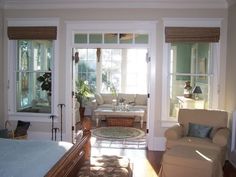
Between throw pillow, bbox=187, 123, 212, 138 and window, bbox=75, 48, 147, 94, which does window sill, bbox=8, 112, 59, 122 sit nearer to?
throw pillow, bbox=187, 123, 212, 138

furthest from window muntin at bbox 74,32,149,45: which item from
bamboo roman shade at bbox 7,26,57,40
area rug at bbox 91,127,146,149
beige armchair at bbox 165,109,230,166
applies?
area rug at bbox 91,127,146,149

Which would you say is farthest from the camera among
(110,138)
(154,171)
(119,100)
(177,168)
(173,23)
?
(119,100)

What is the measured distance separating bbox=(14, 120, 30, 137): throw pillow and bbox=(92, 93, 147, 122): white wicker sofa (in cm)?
314

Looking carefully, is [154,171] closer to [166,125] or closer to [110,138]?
[166,125]

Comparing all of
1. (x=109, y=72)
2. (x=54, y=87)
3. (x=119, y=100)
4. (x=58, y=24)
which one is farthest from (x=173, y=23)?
(x=109, y=72)

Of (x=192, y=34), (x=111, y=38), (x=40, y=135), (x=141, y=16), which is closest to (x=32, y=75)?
(x=40, y=135)

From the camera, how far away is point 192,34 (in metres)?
5.26

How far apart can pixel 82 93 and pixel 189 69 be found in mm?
4204

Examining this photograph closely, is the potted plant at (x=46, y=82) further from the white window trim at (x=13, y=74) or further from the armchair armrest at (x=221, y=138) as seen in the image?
the armchair armrest at (x=221, y=138)

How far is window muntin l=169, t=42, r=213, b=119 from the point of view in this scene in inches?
215

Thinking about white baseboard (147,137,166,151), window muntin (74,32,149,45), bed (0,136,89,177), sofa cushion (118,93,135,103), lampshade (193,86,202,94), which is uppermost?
window muntin (74,32,149,45)

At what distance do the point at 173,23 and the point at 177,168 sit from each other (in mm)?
2802

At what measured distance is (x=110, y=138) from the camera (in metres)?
6.28

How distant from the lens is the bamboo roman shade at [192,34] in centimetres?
522
